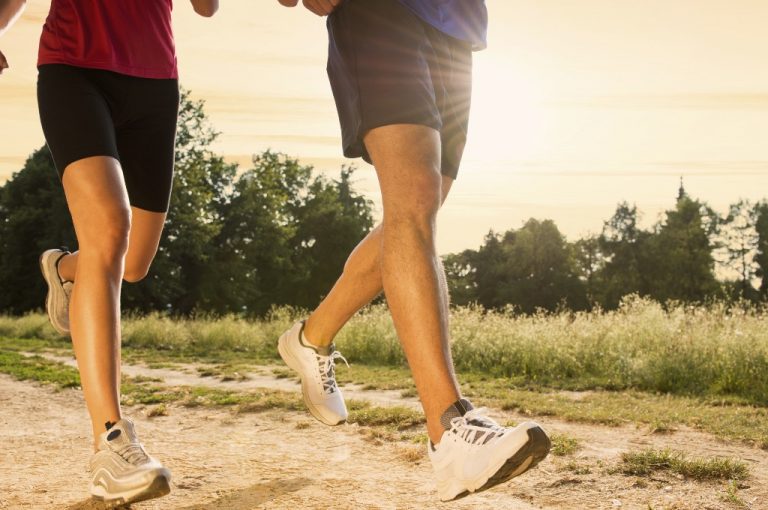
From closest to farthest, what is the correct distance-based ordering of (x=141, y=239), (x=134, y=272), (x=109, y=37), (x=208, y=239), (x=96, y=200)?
(x=96, y=200), (x=109, y=37), (x=141, y=239), (x=134, y=272), (x=208, y=239)

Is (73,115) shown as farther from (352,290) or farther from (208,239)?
(208,239)

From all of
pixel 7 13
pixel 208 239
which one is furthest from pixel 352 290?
pixel 208 239

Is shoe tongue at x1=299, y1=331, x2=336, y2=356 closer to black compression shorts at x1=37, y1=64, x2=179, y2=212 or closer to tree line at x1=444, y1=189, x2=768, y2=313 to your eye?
black compression shorts at x1=37, y1=64, x2=179, y2=212

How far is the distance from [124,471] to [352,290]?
3.78 ft

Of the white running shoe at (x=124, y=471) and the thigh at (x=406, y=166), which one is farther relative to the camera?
the white running shoe at (x=124, y=471)

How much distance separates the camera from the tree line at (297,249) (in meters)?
40.7

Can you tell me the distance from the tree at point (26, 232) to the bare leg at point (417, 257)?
131 ft

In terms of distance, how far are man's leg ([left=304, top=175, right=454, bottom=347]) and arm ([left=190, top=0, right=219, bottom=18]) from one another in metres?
1.31

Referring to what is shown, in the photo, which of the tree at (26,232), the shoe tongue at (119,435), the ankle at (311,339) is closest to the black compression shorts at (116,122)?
the ankle at (311,339)

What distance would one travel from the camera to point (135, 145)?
11.9 feet

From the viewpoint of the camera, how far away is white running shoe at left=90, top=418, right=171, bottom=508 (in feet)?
9.11

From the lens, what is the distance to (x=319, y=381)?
12.1 ft

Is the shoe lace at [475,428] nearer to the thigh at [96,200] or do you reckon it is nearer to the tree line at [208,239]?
the thigh at [96,200]

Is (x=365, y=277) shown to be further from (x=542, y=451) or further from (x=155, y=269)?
(x=155, y=269)
